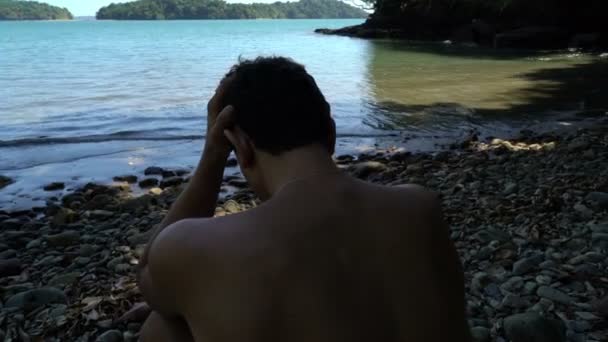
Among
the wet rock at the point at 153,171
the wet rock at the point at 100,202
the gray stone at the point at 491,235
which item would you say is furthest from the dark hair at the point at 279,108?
the wet rock at the point at 153,171

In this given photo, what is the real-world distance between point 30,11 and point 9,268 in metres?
175

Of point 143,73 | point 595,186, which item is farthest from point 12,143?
point 143,73

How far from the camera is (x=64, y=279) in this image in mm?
4312

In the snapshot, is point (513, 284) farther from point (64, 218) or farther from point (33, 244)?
point (64, 218)

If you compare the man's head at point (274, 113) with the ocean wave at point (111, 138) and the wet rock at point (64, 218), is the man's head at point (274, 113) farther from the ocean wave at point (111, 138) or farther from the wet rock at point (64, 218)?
the ocean wave at point (111, 138)

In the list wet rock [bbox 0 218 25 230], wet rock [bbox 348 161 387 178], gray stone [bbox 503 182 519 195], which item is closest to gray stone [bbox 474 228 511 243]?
gray stone [bbox 503 182 519 195]

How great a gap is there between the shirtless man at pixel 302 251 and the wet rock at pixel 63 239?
3.92 meters

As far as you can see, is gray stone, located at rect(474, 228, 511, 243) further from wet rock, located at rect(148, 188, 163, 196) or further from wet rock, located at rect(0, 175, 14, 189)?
wet rock, located at rect(0, 175, 14, 189)

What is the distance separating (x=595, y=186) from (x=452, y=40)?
3892cm

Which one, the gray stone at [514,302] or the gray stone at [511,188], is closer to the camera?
the gray stone at [514,302]

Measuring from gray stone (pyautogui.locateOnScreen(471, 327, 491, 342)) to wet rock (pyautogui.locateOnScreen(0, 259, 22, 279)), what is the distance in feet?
10.5

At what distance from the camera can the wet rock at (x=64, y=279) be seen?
4.26 m

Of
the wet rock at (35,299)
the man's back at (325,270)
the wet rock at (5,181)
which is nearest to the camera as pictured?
the man's back at (325,270)

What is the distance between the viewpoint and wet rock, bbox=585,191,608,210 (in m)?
4.80
